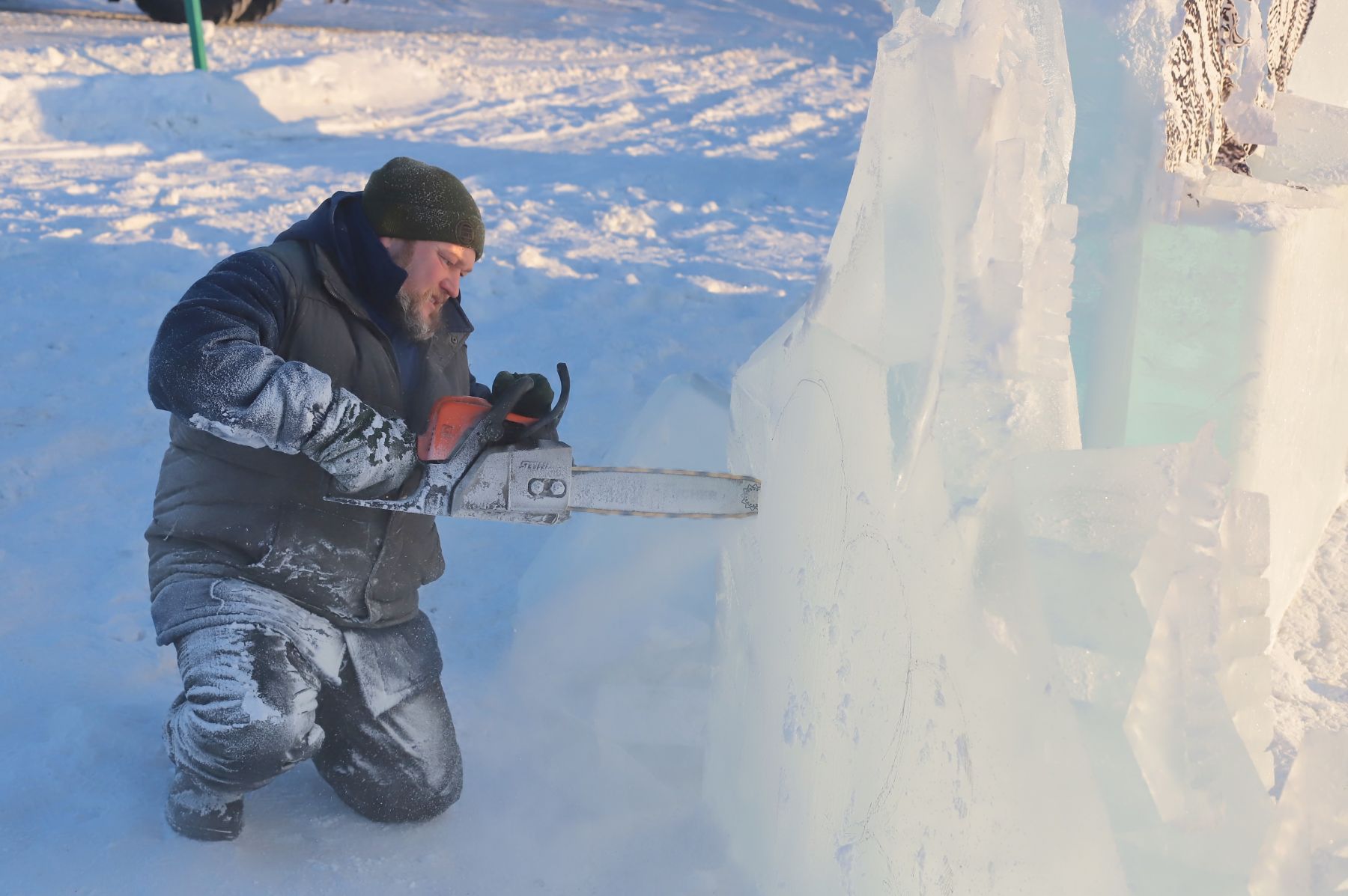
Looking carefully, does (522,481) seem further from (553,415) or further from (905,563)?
(905,563)

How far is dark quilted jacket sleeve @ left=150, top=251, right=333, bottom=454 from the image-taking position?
5.48 feet

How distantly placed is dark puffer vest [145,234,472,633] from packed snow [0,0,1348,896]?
15.0 inches

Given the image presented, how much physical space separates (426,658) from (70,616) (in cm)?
86

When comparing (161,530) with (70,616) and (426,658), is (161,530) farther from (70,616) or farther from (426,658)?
(70,616)

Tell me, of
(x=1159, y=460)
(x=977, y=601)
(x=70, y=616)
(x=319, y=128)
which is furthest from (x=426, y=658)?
(x=319, y=128)

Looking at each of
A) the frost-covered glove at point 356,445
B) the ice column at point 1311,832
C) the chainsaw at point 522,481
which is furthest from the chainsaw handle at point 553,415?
the ice column at point 1311,832

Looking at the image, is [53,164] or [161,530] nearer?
[161,530]

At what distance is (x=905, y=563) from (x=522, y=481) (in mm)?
638

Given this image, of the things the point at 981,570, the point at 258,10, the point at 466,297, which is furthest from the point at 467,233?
the point at 258,10

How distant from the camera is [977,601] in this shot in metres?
1.29

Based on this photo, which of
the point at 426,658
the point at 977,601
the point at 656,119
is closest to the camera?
the point at 977,601

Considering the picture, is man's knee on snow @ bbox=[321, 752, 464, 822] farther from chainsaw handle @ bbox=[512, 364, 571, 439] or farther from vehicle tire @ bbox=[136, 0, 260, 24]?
vehicle tire @ bbox=[136, 0, 260, 24]

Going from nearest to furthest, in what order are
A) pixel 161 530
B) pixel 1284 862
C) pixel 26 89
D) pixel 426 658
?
1. pixel 1284 862
2. pixel 161 530
3. pixel 426 658
4. pixel 26 89

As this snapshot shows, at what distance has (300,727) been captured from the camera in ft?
6.10
